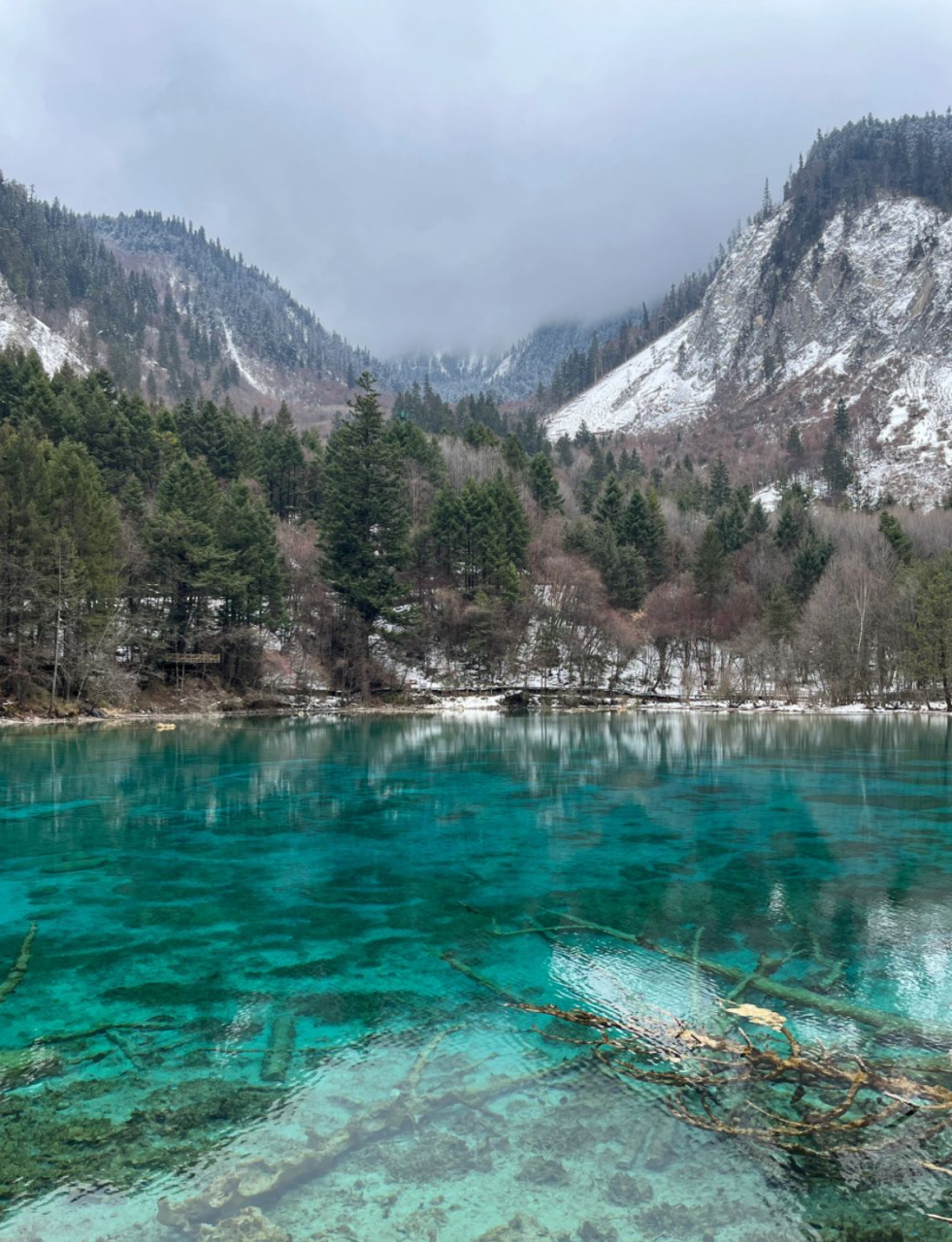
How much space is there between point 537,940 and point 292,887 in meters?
3.98

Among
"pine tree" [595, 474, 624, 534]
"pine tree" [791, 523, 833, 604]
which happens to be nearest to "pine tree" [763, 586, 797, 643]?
"pine tree" [791, 523, 833, 604]

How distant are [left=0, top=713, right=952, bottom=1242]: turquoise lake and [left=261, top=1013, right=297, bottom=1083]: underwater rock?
0.13 ft

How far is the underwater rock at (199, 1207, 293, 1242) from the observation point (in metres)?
3.89

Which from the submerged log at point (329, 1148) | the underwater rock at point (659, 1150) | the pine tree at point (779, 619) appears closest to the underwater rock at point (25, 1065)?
the submerged log at point (329, 1148)

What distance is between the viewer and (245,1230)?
395cm

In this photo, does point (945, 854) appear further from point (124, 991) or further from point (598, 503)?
point (598, 503)

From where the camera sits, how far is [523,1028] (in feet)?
20.8

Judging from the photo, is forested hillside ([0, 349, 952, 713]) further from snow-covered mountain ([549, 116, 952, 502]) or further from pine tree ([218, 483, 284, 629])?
snow-covered mountain ([549, 116, 952, 502])

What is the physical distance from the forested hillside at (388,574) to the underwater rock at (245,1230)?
133 ft

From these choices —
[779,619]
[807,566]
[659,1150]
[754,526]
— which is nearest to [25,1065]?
[659,1150]

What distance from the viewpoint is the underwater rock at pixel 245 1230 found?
3.89m

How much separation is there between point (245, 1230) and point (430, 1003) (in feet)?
9.99

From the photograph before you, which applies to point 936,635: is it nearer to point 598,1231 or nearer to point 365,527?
point 365,527

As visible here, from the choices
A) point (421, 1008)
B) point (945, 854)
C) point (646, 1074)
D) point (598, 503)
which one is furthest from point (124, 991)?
point (598, 503)
